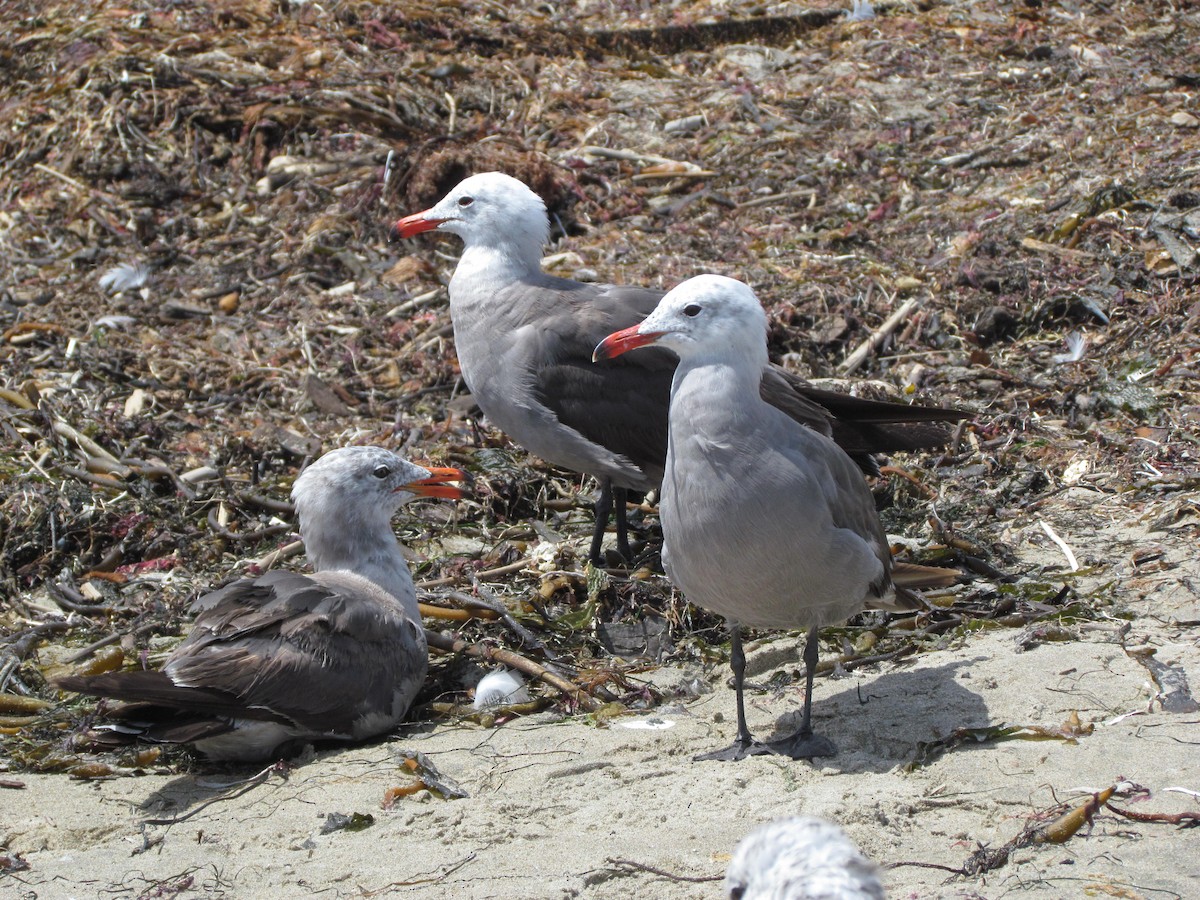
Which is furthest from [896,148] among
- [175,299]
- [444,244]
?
[175,299]

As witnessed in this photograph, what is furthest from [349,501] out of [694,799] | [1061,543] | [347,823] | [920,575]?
[1061,543]

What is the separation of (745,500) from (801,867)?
200 cm

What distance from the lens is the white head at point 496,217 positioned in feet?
23.2

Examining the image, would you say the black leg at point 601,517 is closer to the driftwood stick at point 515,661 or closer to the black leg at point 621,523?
the black leg at point 621,523

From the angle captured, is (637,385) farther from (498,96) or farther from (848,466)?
(498,96)

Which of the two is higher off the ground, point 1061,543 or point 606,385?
point 606,385

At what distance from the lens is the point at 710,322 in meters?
4.74

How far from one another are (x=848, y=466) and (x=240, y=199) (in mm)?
6297

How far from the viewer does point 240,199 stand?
9.95 metres

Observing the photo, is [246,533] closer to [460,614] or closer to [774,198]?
[460,614]

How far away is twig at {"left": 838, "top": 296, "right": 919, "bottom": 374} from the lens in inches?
310

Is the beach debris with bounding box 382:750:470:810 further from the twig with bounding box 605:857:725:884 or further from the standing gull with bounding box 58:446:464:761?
the twig with bounding box 605:857:725:884

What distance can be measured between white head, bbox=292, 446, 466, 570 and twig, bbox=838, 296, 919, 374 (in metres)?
2.92

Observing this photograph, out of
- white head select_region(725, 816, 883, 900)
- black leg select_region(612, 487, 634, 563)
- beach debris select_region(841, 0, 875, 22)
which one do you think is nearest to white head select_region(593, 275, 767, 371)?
black leg select_region(612, 487, 634, 563)
